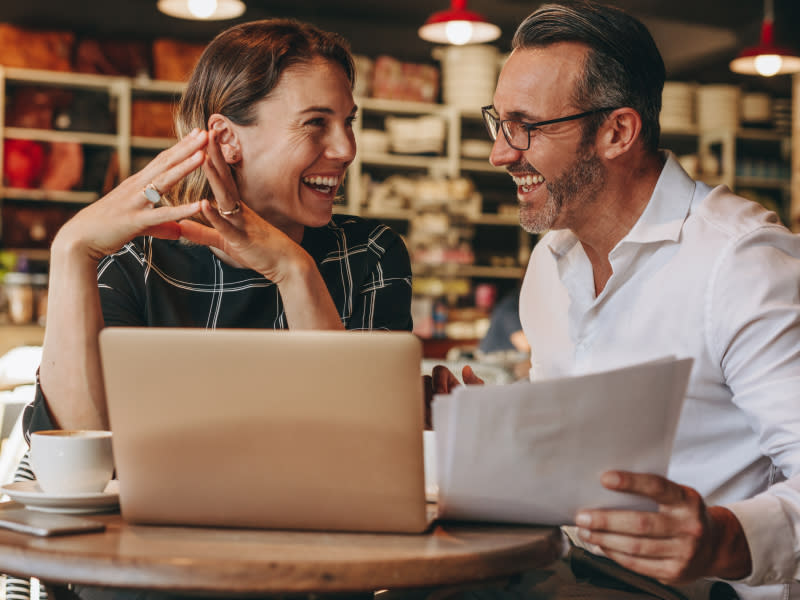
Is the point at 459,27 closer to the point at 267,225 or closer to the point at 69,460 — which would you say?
the point at 267,225

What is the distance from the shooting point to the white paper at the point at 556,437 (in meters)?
0.84

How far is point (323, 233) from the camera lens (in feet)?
6.17

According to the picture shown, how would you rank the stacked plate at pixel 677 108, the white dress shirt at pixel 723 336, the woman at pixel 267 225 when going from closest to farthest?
the white dress shirt at pixel 723 336, the woman at pixel 267 225, the stacked plate at pixel 677 108

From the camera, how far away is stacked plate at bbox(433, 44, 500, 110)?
6.14 m

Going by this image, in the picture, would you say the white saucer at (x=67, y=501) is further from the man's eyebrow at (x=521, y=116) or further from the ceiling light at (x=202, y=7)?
the ceiling light at (x=202, y=7)

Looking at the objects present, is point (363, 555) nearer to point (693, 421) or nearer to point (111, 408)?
point (111, 408)

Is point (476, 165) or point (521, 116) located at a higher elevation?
point (476, 165)

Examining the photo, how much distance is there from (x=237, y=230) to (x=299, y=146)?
390 mm

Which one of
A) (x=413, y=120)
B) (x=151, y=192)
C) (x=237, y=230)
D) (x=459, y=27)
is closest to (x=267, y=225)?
(x=237, y=230)

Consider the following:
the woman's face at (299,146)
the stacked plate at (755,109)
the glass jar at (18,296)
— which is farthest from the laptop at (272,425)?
the stacked plate at (755,109)

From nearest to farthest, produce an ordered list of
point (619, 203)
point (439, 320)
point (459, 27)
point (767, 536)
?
point (767, 536)
point (619, 203)
point (459, 27)
point (439, 320)

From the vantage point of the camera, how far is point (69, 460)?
3.34ft

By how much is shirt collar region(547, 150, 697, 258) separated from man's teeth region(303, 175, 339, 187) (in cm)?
61

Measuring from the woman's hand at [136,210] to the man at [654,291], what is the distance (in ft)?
1.58
